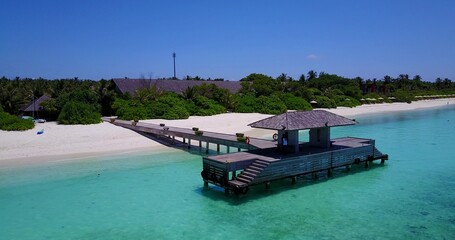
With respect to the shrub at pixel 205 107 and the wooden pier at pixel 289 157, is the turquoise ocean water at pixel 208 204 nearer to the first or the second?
the wooden pier at pixel 289 157

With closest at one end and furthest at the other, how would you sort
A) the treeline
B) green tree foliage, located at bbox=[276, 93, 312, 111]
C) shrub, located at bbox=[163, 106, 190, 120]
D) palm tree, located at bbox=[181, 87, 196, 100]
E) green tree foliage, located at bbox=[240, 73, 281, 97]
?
the treeline, shrub, located at bbox=[163, 106, 190, 120], palm tree, located at bbox=[181, 87, 196, 100], green tree foliage, located at bbox=[276, 93, 312, 111], green tree foliage, located at bbox=[240, 73, 281, 97]

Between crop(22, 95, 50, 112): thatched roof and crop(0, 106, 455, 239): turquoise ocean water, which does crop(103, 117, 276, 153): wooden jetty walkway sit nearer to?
crop(0, 106, 455, 239): turquoise ocean water

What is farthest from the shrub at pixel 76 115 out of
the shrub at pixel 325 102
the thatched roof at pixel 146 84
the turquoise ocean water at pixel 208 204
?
the shrub at pixel 325 102

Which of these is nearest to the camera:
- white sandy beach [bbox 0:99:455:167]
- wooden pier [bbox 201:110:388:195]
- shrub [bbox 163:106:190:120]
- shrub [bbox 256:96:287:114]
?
wooden pier [bbox 201:110:388:195]

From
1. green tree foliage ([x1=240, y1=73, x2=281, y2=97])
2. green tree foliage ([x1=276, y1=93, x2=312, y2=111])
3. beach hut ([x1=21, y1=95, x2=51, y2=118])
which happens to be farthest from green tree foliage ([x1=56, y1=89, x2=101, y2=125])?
green tree foliage ([x1=276, y1=93, x2=312, y2=111])

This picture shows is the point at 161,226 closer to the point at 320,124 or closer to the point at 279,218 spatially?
the point at 279,218
